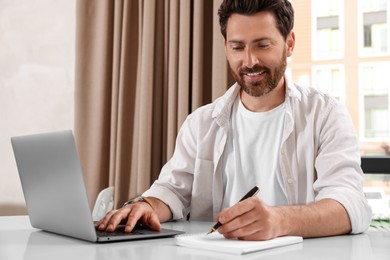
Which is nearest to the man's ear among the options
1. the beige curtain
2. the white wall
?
the beige curtain

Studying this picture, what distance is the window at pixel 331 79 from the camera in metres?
2.38

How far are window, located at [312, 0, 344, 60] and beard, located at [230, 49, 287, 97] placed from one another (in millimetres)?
794

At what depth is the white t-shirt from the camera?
64.3 inches

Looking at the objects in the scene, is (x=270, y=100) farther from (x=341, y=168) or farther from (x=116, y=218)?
(x=116, y=218)

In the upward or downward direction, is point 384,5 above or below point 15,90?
above

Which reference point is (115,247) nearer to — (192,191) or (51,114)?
(192,191)

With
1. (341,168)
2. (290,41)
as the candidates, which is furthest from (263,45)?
(341,168)

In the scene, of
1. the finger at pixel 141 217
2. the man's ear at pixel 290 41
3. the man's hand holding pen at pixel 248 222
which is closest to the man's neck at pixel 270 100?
the man's ear at pixel 290 41

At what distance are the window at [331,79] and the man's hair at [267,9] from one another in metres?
0.74

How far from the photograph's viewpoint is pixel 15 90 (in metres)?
2.99

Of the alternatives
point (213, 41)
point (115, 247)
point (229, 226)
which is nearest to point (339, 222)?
point (229, 226)

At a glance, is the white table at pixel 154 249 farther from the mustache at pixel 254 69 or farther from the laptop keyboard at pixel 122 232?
the mustache at pixel 254 69

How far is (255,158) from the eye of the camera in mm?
1679

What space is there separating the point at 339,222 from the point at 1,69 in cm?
240
